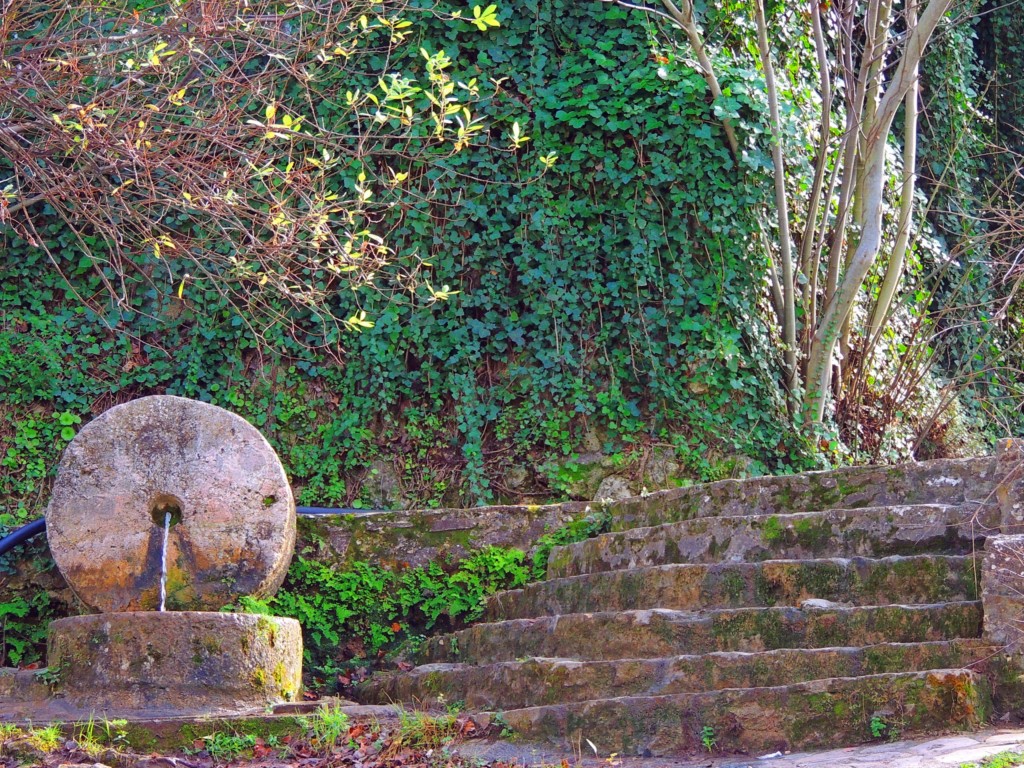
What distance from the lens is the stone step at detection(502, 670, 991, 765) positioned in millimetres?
3664

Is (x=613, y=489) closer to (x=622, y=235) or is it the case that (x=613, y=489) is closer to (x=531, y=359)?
(x=531, y=359)

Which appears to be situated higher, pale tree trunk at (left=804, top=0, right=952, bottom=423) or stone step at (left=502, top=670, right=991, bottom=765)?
pale tree trunk at (left=804, top=0, right=952, bottom=423)

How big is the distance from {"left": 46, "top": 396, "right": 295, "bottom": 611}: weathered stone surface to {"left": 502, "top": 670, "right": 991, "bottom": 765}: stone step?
2110 millimetres

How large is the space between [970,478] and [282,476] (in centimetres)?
331

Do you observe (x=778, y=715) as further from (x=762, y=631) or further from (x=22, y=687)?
(x=22, y=687)

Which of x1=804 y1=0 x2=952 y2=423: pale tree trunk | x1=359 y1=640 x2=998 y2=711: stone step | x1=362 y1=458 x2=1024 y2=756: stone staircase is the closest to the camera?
x1=362 y1=458 x2=1024 y2=756: stone staircase

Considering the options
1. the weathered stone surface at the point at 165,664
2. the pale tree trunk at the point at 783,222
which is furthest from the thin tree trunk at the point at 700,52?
the weathered stone surface at the point at 165,664

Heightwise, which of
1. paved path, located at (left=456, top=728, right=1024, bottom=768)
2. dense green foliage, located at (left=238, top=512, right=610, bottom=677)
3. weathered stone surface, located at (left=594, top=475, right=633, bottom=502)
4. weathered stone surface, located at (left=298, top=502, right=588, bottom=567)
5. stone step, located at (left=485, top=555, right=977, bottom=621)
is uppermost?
weathered stone surface, located at (left=594, top=475, right=633, bottom=502)

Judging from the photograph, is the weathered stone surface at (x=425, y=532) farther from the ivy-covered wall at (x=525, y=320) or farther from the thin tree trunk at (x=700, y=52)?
the thin tree trunk at (x=700, y=52)

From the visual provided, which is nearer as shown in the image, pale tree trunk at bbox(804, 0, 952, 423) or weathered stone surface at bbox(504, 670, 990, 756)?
weathered stone surface at bbox(504, 670, 990, 756)

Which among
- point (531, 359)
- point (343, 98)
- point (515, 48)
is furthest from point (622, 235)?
point (343, 98)

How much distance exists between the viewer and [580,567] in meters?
5.89

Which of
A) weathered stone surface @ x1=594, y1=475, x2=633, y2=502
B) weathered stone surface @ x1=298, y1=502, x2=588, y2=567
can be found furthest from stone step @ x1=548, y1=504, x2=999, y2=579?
weathered stone surface @ x1=594, y1=475, x2=633, y2=502

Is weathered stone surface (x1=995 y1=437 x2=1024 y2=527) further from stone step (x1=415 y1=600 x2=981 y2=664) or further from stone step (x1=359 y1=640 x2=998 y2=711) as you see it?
stone step (x1=359 y1=640 x2=998 y2=711)
